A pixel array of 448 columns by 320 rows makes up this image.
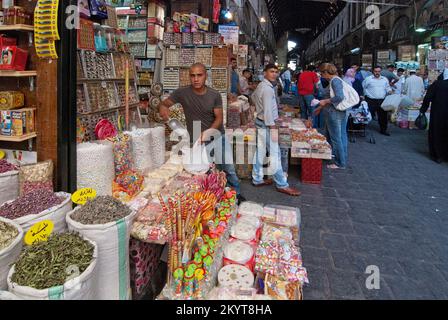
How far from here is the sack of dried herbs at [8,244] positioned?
5.98ft

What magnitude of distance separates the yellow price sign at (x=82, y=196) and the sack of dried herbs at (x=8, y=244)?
0.40 meters

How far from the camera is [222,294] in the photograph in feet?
6.75

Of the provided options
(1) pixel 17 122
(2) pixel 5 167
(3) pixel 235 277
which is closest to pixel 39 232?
(2) pixel 5 167

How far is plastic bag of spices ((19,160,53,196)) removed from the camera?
8.40 ft

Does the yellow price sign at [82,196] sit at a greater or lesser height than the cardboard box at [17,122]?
lesser

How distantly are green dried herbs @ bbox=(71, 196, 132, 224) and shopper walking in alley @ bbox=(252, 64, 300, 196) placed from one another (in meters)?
Answer: 2.88

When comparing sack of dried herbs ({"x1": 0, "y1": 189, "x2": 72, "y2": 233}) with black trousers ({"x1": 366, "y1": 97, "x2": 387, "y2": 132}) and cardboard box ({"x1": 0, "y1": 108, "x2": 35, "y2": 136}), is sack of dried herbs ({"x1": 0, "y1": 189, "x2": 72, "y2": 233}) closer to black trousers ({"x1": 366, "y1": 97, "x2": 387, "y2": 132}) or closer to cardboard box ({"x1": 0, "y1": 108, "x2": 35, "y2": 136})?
cardboard box ({"x1": 0, "y1": 108, "x2": 35, "y2": 136})

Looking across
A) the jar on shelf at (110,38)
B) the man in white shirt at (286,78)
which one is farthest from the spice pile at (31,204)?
the man in white shirt at (286,78)

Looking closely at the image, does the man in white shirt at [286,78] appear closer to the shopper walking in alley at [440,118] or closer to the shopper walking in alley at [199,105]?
the shopper walking in alley at [440,118]

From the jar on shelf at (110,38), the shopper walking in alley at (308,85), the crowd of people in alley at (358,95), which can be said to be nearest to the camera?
the jar on shelf at (110,38)

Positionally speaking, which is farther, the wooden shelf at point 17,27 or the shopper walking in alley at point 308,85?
the shopper walking in alley at point 308,85
